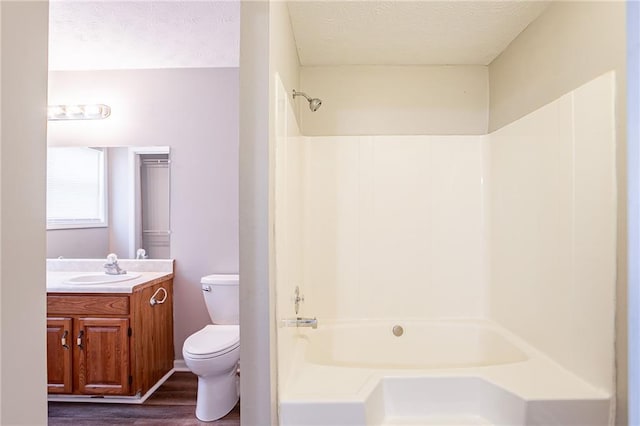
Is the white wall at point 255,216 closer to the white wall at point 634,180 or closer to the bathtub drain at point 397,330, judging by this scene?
the white wall at point 634,180

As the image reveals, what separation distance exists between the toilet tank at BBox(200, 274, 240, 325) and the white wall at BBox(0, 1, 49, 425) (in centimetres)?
238

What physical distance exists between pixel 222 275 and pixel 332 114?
5.06 feet

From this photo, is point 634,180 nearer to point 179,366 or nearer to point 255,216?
point 255,216

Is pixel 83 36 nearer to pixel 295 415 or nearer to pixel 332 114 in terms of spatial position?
pixel 332 114

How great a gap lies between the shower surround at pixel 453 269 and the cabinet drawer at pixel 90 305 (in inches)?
50.8

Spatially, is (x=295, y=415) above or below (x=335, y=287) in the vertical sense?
below

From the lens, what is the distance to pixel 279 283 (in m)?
1.35

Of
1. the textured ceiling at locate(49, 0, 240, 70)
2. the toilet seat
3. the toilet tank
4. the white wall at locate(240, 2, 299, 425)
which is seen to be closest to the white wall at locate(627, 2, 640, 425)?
the white wall at locate(240, 2, 299, 425)

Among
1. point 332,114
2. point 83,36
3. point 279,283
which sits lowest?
point 279,283

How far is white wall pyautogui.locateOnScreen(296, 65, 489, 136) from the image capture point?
244 centimetres

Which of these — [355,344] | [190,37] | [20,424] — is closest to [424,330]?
[355,344]

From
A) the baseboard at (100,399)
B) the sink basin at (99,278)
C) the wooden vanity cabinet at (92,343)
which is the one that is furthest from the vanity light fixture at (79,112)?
the baseboard at (100,399)

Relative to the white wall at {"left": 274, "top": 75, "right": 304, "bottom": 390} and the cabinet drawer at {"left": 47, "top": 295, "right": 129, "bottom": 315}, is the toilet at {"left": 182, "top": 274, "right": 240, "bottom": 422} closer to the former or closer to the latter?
the cabinet drawer at {"left": 47, "top": 295, "right": 129, "bottom": 315}

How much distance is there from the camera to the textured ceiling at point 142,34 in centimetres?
212
